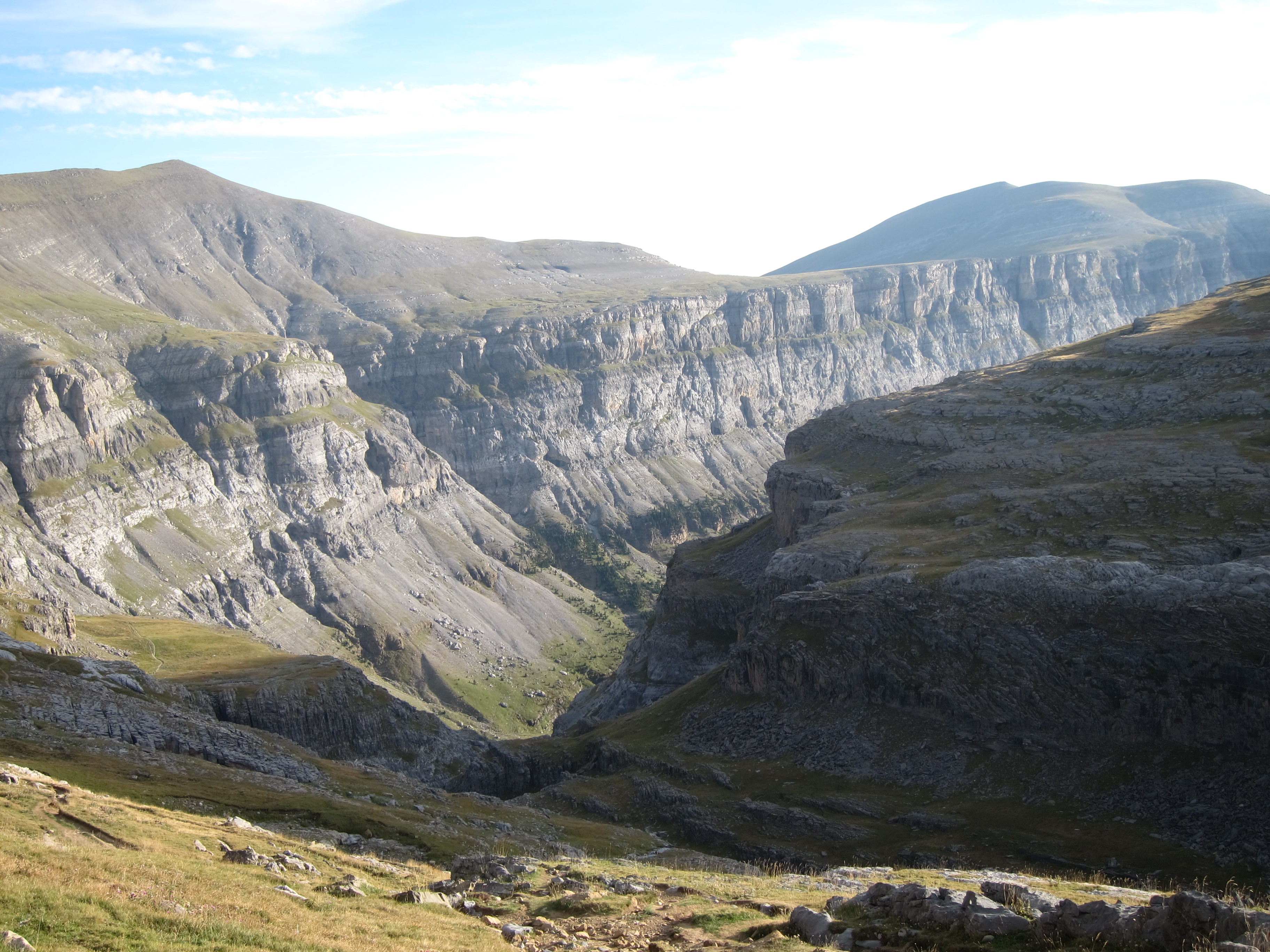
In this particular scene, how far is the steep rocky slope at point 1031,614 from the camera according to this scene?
73.4 m

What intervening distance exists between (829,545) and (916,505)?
12953mm

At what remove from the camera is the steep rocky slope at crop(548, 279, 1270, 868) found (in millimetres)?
73375

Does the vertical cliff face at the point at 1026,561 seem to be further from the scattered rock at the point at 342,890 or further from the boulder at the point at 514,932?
the scattered rock at the point at 342,890

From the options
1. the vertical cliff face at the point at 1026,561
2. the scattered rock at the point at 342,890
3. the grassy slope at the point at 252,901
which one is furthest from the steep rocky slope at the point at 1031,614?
the scattered rock at the point at 342,890

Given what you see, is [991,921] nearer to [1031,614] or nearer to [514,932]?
[514,932]

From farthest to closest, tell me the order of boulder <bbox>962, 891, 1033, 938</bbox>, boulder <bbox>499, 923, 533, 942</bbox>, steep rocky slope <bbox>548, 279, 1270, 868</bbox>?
steep rocky slope <bbox>548, 279, 1270, 868</bbox> → boulder <bbox>499, 923, 533, 942</bbox> → boulder <bbox>962, 891, 1033, 938</bbox>

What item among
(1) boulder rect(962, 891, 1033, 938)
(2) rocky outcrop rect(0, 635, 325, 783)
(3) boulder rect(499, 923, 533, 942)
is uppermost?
(1) boulder rect(962, 891, 1033, 938)

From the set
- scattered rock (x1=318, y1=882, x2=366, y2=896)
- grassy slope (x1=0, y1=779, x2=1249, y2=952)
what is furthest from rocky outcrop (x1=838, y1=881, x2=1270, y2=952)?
scattered rock (x1=318, y1=882, x2=366, y2=896)

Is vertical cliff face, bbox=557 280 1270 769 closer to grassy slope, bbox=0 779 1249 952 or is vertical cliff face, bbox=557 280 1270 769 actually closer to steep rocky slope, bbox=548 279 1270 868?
steep rocky slope, bbox=548 279 1270 868

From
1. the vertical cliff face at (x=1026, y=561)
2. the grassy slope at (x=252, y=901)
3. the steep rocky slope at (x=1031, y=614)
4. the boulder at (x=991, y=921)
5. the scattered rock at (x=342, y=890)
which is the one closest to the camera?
the grassy slope at (x=252, y=901)

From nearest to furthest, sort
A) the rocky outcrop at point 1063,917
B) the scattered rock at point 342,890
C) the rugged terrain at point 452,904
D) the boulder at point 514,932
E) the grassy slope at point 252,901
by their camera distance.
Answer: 1. the grassy slope at point 252,901
2. the rocky outcrop at point 1063,917
3. the rugged terrain at point 452,904
4. the boulder at point 514,932
5. the scattered rock at point 342,890

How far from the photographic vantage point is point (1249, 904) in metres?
37.1

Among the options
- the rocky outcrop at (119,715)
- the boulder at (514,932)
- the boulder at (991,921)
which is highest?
the boulder at (991,921)

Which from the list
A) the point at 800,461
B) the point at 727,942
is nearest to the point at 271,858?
the point at 727,942
